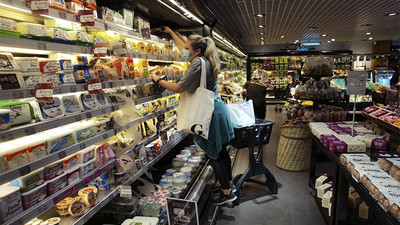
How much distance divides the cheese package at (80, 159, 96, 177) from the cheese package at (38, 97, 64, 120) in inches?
15.2

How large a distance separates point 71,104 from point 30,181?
0.51m

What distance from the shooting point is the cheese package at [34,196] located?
4.41 ft

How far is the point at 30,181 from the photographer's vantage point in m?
1.39

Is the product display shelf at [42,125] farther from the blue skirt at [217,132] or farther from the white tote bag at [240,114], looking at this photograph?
the white tote bag at [240,114]

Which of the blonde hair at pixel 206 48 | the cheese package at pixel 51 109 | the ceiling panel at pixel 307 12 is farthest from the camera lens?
the ceiling panel at pixel 307 12

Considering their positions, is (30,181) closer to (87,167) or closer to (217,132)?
(87,167)

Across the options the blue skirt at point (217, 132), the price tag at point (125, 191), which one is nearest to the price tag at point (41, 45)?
the price tag at point (125, 191)

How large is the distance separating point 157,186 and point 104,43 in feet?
5.45

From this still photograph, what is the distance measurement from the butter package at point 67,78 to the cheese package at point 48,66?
0.17 ft

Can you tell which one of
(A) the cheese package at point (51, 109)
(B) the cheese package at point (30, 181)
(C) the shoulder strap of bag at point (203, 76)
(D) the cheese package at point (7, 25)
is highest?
(D) the cheese package at point (7, 25)

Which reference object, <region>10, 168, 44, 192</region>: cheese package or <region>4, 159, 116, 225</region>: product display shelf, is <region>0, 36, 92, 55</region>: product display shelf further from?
<region>4, 159, 116, 225</region>: product display shelf

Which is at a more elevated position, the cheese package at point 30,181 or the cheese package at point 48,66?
the cheese package at point 48,66

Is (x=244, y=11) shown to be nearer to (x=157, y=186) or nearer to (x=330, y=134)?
(x=330, y=134)

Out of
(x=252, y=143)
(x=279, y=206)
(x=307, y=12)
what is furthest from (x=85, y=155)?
(x=307, y=12)
